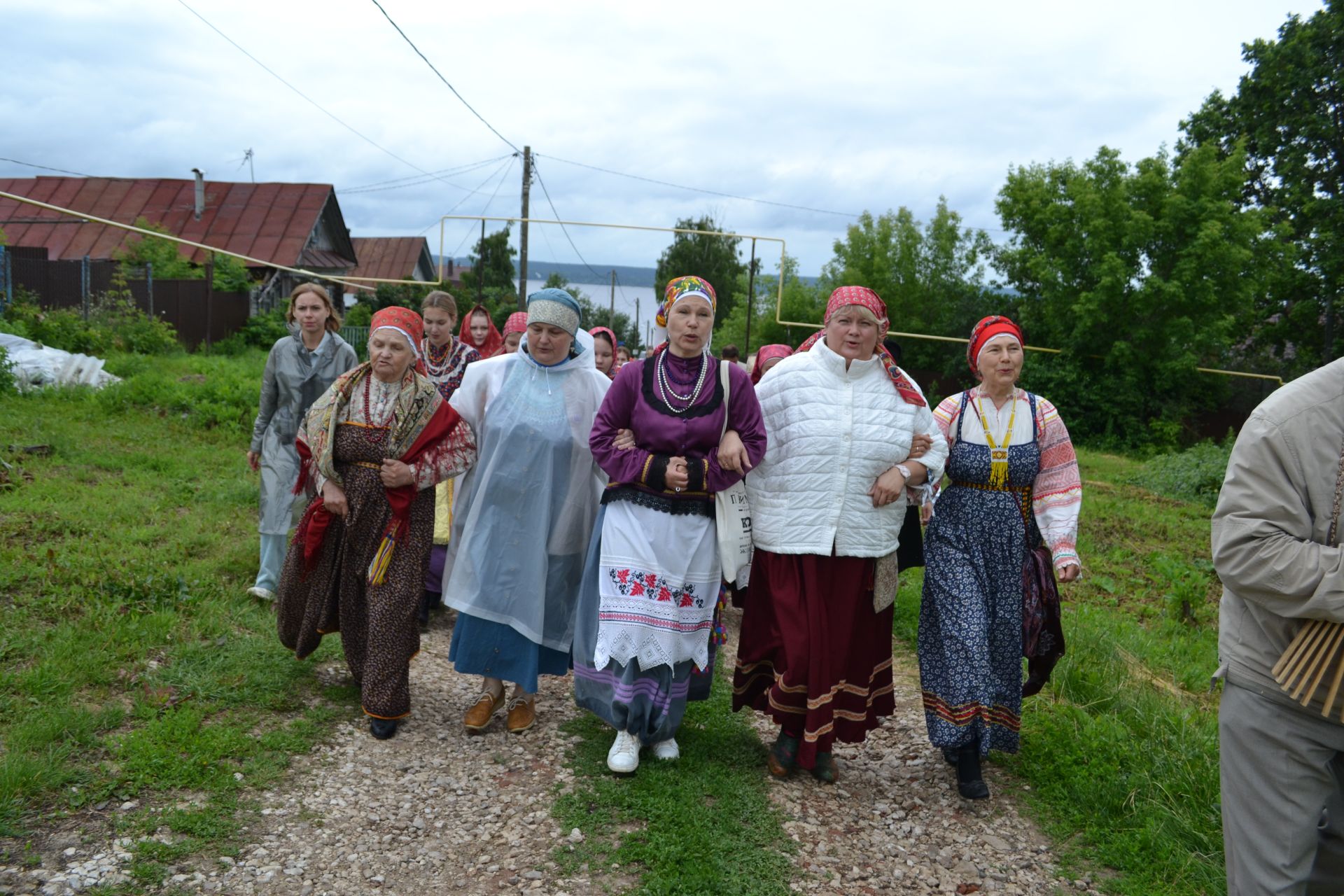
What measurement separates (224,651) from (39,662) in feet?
2.63

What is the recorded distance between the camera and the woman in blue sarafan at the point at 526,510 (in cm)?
464

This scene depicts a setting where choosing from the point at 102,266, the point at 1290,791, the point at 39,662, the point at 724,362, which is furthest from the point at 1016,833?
the point at 102,266

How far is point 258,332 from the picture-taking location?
65.1 feet

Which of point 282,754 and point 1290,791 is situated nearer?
point 1290,791

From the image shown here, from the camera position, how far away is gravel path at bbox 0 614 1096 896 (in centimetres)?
337

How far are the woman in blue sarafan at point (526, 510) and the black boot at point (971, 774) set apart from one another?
5.93 feet

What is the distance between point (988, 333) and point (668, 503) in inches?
62.7

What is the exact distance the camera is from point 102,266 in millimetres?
17562

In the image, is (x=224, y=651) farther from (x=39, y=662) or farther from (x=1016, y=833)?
(x=1016, y=833)

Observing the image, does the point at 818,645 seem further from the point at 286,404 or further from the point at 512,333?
the point at 512,333

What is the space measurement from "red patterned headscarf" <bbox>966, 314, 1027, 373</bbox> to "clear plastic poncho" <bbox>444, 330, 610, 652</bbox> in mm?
1726

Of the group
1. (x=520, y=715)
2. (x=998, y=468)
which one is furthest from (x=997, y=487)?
(x=520, y=715)

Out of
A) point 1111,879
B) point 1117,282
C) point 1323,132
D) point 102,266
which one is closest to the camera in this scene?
point 1111,879

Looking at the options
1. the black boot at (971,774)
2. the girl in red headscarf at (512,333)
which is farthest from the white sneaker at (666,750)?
the girl in red headscarf at (512,333)
